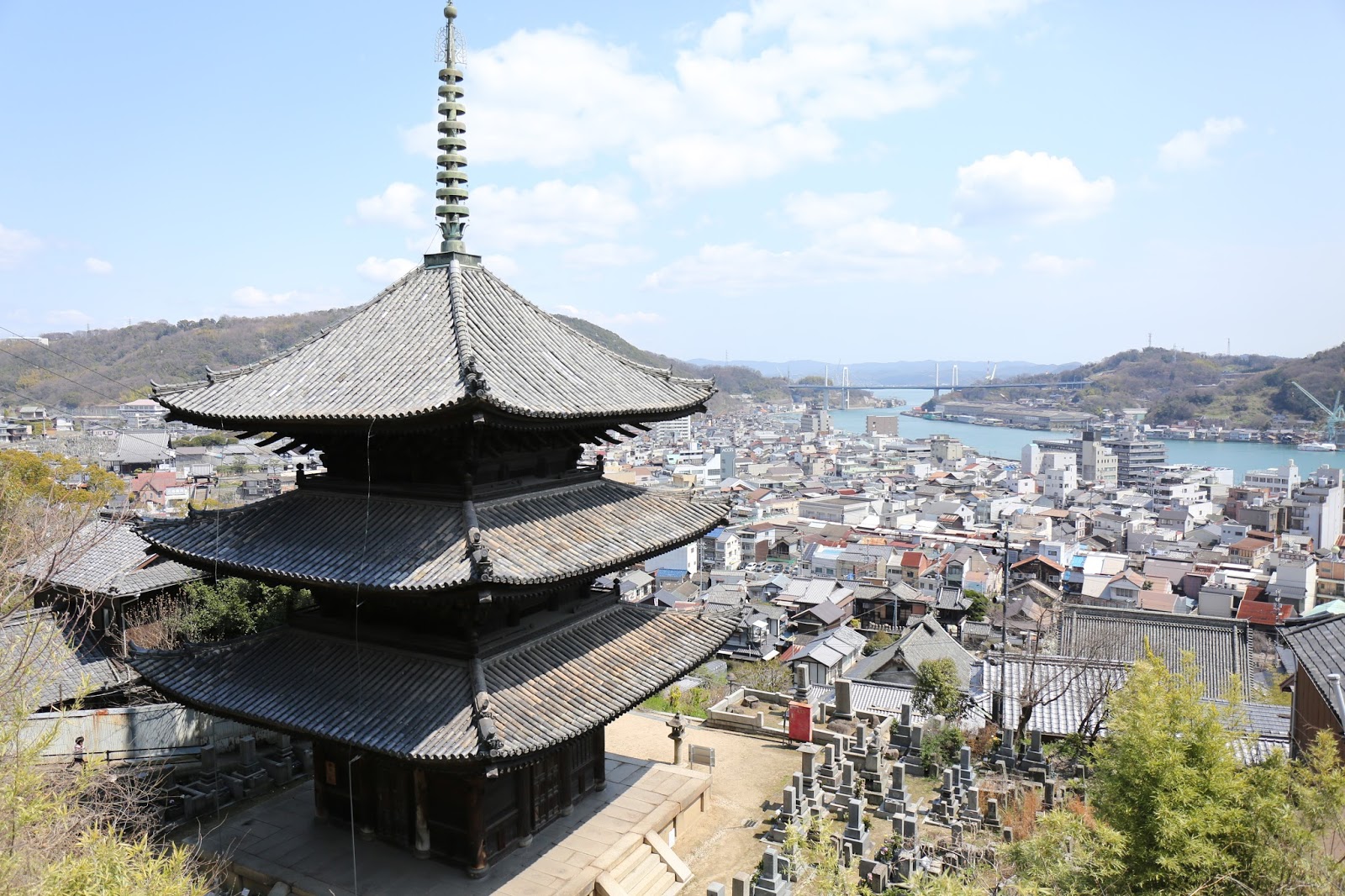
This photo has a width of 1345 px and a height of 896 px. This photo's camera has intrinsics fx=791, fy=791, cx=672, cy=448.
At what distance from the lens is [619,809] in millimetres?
17906

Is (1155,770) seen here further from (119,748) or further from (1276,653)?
(1276,653)

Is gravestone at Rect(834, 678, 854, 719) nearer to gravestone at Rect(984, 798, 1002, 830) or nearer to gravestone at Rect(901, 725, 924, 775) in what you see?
gravestone at Rect(901, 725, 924, 775)

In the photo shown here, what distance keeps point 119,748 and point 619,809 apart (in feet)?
52.2

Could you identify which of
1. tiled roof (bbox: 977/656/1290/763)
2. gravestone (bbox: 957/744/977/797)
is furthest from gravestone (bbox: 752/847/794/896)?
tiled roof (bbox: 977/656/1290/763)

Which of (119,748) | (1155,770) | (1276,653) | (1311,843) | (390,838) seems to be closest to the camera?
(1311,843)

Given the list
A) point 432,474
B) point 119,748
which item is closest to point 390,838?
point 432,474

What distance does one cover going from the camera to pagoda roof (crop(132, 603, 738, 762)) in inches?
519

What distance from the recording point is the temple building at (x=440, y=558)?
44.8 feet

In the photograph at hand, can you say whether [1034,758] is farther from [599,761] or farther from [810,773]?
[599,761]

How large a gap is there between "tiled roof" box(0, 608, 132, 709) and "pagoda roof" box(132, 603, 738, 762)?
35.1 feet

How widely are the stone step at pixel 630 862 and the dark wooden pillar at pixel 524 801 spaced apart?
1896mm

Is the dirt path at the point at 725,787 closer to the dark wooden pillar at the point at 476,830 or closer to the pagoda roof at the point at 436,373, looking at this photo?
the dark wooden pillar at the point at 476,830

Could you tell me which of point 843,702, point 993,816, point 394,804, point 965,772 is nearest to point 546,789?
point 394,804

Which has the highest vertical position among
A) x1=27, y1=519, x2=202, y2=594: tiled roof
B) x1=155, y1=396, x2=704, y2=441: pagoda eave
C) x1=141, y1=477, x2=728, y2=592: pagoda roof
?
x1=155, y1=396, x2=704, y2=441: pagoda eave
